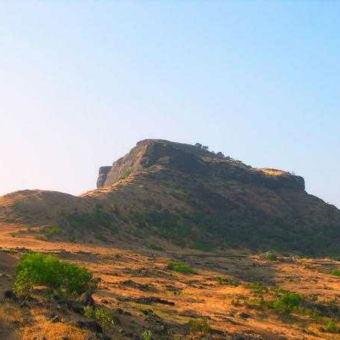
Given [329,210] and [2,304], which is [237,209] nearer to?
[329,210]

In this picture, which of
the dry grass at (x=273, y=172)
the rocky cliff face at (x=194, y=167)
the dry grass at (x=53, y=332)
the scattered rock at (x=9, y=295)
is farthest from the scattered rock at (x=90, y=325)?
the dry grass at (x=273, y=172)

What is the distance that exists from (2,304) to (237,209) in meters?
80.2

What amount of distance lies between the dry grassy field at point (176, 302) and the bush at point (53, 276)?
3.33 feet

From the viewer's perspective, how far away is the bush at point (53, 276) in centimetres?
2055

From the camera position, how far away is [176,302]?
2792cm

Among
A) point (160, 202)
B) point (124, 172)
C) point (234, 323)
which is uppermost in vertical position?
point (124, 172)

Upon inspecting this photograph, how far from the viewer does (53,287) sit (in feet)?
69.1

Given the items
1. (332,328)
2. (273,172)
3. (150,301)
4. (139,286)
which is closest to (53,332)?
(150,301)

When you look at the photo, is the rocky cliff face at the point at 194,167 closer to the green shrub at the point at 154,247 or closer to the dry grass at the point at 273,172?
the dry grass at the point at 273,172

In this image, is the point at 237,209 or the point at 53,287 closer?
the point at 53,287

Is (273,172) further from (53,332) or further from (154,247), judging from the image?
(53,332)

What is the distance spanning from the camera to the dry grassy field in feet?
53.5

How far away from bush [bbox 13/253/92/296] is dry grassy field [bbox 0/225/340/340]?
3.33 feet

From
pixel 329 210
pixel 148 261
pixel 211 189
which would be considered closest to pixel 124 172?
pixel 211 189
